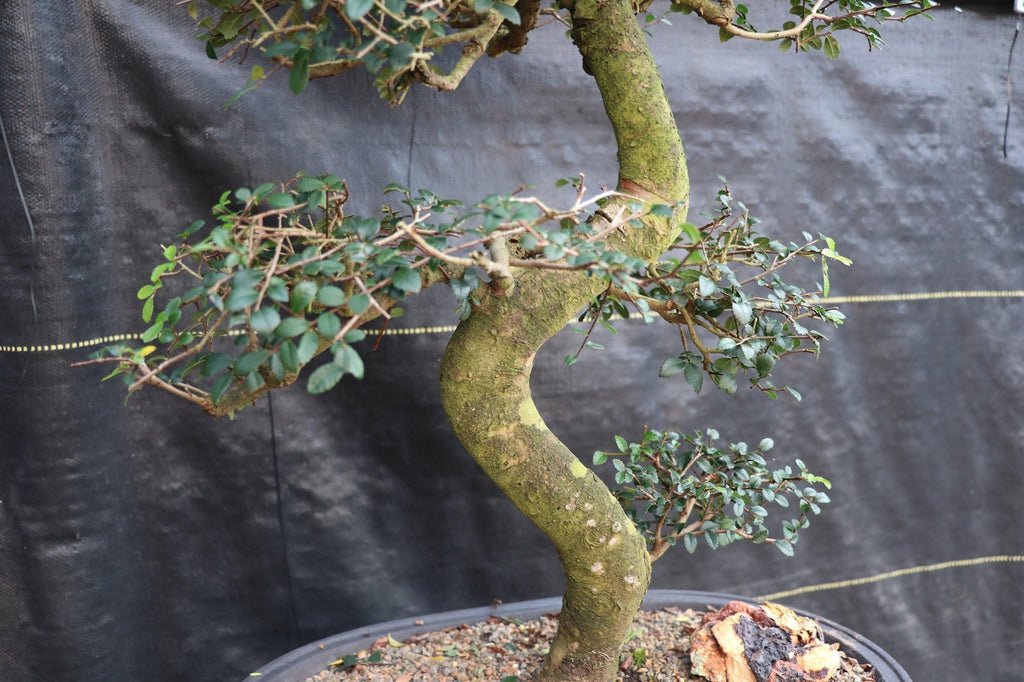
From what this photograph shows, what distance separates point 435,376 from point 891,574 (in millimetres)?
1258

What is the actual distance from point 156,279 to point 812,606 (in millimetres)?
1780

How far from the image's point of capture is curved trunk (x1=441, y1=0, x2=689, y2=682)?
1.12m

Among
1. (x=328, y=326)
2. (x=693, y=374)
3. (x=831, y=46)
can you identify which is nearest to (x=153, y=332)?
(x=328, y=326)

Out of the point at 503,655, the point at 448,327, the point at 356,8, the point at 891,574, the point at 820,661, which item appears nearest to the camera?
the point at 356,8

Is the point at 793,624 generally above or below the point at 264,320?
below

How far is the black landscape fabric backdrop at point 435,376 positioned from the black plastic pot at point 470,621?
16.4 inches

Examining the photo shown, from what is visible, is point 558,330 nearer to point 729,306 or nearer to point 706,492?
point 729,306

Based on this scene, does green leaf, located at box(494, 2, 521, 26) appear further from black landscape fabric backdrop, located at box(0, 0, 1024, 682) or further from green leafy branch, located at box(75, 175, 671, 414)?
black landscape fabric backdrop, located at box(0, 0, 1024, 682)

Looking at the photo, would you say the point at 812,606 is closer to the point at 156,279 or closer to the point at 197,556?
the point at 197,556

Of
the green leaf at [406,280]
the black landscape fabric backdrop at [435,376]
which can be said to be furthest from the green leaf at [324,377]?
the black landscape fabric backdrop at [435,376]

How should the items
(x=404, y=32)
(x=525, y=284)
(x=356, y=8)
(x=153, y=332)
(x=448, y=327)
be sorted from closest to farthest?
1. (x=356, y=8)
2. (x=404, y=32)
3. (x=153, y=332)
4. (x=525, y=284)
5. (x=448, y=327)

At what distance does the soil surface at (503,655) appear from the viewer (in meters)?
1.32

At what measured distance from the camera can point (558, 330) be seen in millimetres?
1169

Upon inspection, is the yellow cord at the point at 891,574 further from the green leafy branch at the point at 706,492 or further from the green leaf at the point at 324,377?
the green leaf at the point at 324,377
